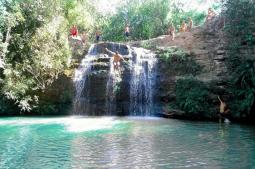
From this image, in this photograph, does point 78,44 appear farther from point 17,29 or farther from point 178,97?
point 178,97

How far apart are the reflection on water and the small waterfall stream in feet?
13.0

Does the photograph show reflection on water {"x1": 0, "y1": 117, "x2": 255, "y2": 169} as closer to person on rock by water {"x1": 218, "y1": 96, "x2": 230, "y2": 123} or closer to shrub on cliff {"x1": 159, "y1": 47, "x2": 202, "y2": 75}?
person on rock by water {"x1": 218, "y1": 96, "x2": 230, "y2": 123}

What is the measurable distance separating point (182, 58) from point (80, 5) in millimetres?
8785

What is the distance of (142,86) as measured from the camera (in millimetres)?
19234

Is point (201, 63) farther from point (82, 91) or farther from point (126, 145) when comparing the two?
point (126, 145)

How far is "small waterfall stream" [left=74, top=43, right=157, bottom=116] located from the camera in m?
19.0

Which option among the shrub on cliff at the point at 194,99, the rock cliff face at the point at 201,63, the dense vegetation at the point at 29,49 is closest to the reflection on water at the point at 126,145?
the shrub on cliff at the point at 194,99

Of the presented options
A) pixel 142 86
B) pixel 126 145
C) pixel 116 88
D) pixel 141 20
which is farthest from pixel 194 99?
pixel 141 20

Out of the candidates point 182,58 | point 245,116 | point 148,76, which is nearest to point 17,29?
point 148,76

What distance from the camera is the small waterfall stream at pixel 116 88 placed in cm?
1905

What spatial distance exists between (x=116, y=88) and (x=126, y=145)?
28.8 ft

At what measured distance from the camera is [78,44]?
22266mm

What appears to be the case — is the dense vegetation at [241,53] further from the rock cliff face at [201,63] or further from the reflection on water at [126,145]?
the reflection on water at [126,145]

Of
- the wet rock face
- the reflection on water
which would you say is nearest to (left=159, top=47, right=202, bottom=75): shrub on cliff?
the wet rock face
